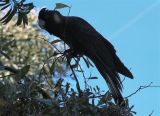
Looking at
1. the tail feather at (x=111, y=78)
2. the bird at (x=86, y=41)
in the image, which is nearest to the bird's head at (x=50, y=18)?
the bird at (x=86, y=41)

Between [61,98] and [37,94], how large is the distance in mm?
84

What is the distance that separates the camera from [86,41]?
3.45 m

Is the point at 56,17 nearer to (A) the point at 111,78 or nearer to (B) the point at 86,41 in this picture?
(B) the point at 86,41

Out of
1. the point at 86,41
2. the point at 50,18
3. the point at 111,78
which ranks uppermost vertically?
the point at 50,18

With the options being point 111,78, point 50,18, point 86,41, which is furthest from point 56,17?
point 111,78

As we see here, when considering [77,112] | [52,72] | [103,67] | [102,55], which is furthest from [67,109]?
[102,55]

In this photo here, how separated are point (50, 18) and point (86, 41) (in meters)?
0.24

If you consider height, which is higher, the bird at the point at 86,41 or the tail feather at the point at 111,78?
the bird at the point at 86,41

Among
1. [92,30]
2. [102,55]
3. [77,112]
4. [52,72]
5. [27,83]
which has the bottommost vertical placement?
[77,112]

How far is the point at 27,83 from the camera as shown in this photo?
2.07m

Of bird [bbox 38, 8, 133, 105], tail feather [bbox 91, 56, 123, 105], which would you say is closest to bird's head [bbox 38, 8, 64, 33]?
bird [bbox 38, 8, 133, 105]

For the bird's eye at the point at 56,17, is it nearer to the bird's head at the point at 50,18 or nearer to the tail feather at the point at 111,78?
the bird's head at the point at 50,18

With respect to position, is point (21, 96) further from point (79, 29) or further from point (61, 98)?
point (79, 29)

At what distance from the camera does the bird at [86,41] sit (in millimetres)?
2902
